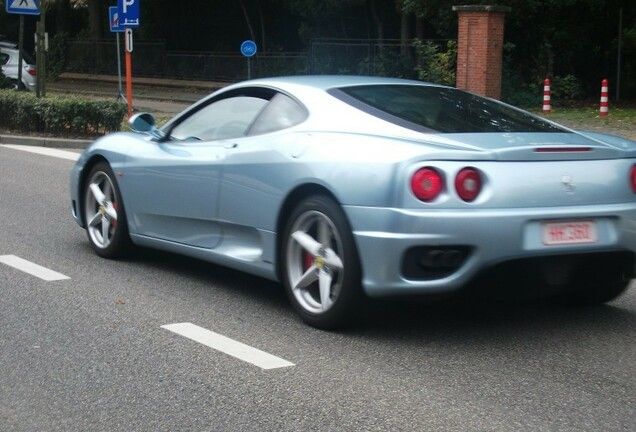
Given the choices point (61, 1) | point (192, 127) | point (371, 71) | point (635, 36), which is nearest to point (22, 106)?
point (192, 127)

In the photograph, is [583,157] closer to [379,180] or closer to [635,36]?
[379,180]

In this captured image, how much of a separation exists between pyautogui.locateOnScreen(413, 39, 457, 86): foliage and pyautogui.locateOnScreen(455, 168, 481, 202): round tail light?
22.9 meters

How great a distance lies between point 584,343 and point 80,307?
2.88 m

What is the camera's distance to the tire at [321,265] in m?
5.48

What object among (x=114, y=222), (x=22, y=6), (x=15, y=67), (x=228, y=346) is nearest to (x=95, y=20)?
(x=15, y=67)

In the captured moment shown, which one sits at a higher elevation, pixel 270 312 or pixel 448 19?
pixel 448 19

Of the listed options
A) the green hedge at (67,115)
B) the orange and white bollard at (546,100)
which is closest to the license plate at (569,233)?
the green hedge at (67,115)

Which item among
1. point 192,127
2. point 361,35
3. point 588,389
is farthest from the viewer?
point 361,35

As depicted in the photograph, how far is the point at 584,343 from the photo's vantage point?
559 cm

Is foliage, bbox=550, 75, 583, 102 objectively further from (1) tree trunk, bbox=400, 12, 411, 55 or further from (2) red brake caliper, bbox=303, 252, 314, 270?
(2) red brake caliper, bbox=303, 252, 314, 270

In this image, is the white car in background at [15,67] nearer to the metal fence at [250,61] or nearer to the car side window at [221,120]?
the metal fence at [250,61]

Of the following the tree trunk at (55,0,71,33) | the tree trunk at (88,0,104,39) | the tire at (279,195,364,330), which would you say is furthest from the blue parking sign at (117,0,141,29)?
the tree trunk at (55,0,71,33)

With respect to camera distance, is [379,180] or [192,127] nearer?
[379,180]

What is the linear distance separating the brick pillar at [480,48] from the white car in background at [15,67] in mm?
10994
